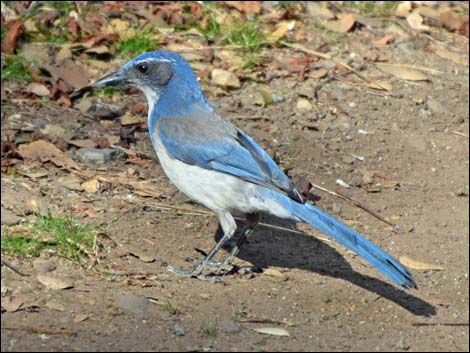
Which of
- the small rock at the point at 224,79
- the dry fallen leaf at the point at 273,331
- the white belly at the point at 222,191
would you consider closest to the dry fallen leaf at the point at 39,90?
the small rock at the point at 224,79

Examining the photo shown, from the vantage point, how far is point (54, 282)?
559 cm

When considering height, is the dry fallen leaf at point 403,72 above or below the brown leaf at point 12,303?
below

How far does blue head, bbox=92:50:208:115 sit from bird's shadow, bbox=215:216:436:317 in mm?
901

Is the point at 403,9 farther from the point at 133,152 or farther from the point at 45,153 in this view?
the point at 45,153

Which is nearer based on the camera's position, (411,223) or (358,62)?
(411,223)

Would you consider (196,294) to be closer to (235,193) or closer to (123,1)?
(235,193)

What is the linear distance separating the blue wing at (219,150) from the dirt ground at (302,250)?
60 centimetres

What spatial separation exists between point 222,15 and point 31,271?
408 cm

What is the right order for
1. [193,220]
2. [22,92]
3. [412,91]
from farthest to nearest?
1. [412,91]
2. [22,92]
3. [193,220]

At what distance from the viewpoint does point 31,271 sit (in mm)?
5711

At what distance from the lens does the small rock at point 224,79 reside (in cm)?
833

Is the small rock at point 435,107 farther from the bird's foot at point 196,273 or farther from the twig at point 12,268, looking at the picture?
the twig at point 12,268

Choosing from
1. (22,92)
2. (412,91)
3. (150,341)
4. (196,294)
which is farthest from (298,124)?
(150,341)

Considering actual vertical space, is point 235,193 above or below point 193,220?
above
